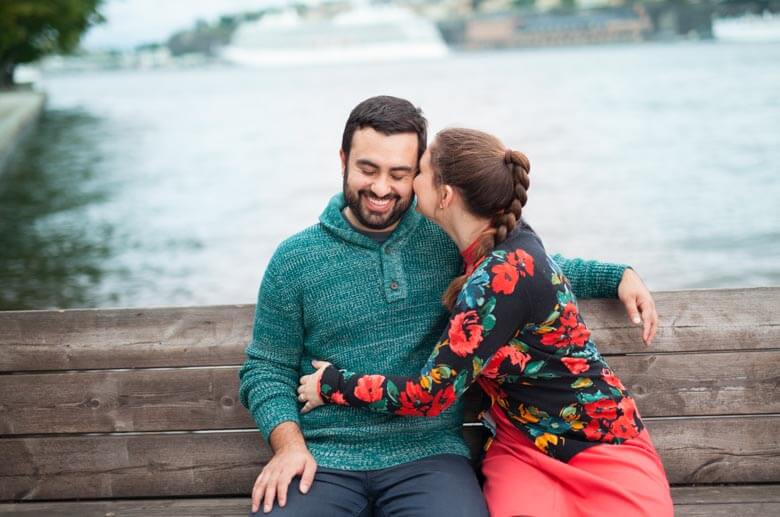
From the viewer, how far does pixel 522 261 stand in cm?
225

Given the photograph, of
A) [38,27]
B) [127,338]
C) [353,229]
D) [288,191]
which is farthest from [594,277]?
[38,27]

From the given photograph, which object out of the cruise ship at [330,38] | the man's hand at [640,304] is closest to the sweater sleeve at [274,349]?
the man's hand at [640,304]

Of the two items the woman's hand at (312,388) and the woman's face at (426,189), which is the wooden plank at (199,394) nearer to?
the woman's hand at (312,388)

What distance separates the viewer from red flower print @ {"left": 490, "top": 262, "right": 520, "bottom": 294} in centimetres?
222

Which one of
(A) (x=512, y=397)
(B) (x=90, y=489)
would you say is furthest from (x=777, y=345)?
(B) (x=90, y=489)

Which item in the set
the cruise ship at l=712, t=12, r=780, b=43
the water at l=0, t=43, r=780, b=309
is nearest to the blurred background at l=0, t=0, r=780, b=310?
the water at l=0, t=43, r=780, b=309

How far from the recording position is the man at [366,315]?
8.07 feet

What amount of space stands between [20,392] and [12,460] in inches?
7.6

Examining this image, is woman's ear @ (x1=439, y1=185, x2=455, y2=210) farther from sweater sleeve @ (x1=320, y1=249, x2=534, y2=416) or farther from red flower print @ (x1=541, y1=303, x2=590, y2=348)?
red flower print @ (x1=541, y1=303, x2=590, y2=348)

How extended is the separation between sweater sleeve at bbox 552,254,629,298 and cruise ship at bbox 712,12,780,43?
114674 millimetres

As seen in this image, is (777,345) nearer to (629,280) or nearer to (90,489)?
(629,280)

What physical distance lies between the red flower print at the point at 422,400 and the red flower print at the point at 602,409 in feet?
1.06

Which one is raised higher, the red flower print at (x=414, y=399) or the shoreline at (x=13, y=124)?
the red flower print at (x=414, y=399)

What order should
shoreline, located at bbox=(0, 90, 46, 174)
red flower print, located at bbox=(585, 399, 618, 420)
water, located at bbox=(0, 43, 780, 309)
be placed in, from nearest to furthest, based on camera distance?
1. red flower print, located at bbox=(585, 399, 618, 420)
2. water, located at bbox=(0, 43, 780, 309)
3. shoreline, located at bbox=(0, 90, 46, 174)
